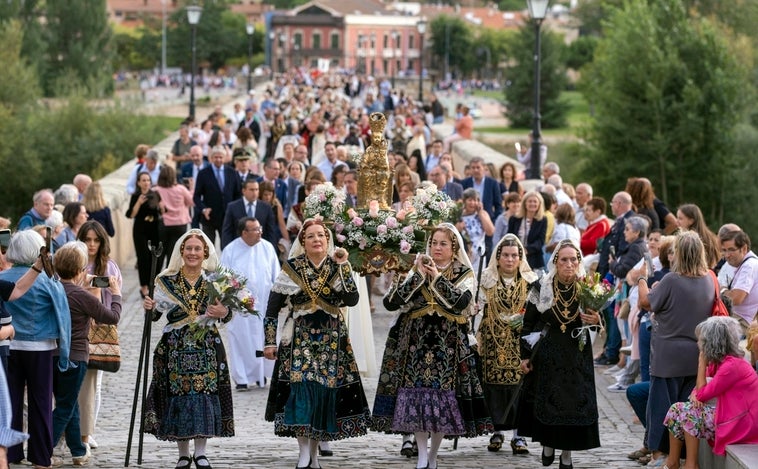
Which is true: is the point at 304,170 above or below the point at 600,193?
above

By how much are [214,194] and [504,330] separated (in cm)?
948

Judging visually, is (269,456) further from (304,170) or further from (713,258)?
(304,170)

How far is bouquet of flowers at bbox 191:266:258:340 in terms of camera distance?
10.7 m

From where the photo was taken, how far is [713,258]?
40.1ft

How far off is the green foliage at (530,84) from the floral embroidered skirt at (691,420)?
8011cm

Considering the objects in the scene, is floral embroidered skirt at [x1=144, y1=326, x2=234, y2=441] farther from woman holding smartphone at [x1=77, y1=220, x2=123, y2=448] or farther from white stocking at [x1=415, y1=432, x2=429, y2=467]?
white stocking at [x1=415, y1=432, x2=429, y2=467]

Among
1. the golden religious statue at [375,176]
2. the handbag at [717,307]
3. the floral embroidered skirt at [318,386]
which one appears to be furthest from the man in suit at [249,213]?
the handbag at [717,307]

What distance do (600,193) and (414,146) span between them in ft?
109

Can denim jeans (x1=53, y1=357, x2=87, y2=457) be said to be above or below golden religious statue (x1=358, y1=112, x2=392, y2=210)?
below

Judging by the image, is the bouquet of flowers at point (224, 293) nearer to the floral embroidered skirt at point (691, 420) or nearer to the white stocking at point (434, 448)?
the white stocking at point (434, 448)

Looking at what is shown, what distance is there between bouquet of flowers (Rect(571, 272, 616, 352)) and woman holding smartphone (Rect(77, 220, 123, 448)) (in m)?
3.47

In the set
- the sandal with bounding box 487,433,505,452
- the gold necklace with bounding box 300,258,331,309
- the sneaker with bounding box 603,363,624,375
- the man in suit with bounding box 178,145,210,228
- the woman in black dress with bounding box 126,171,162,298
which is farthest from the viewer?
the man in suit with bounding box 178,145,210,228

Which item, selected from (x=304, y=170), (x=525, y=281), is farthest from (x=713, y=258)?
(x=304, y=170)

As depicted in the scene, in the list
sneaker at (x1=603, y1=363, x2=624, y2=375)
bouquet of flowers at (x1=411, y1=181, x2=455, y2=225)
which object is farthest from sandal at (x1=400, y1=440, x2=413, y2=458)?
sneaker at (x1=603, y1=363, x2=624, y2=375)
